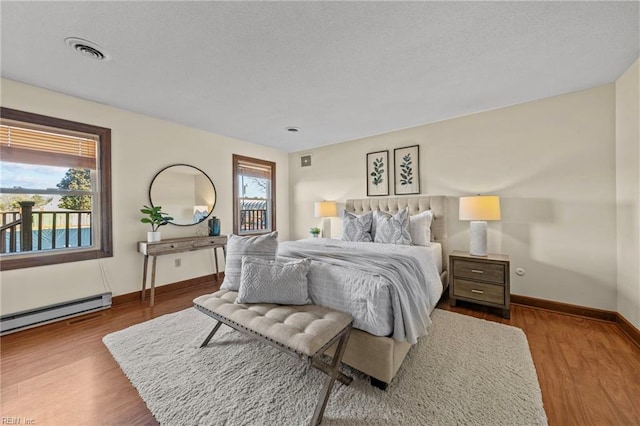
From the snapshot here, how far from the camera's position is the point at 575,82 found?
2477 millimetres

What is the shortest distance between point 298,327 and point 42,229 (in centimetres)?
324

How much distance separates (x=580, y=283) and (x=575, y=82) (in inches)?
83.4

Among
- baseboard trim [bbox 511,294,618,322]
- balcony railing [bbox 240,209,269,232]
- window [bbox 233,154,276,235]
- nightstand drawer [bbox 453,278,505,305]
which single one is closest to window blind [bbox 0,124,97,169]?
window [bbox 233,154,276,235]

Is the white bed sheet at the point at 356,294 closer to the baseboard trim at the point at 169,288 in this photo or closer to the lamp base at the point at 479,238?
the lamp base at the point at 479,238

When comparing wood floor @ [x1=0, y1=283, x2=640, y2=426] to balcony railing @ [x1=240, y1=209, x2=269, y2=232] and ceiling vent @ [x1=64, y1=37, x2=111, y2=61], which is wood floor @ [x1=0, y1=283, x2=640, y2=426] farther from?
ceiling vent @ [x1=64, y1=37, x2=111, y2=61]

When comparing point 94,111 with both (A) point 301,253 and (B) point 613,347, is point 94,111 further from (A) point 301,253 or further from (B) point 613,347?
(B) point 613,347

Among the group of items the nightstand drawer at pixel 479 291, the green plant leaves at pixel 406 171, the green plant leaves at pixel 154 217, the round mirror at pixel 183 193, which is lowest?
the nightstand drawer at pixel 479 291

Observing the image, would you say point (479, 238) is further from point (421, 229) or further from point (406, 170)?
point (406, 170)

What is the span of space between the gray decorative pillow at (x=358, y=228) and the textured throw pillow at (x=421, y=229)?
563 mm

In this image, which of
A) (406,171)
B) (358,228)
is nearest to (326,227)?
(358,228)

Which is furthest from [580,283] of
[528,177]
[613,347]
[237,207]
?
[237,207]

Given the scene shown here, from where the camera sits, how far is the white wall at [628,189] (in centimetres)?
217

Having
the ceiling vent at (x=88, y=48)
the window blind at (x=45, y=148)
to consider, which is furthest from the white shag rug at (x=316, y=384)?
the ceiling vent at (x=88, y=48)

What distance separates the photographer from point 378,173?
13.5 feet
